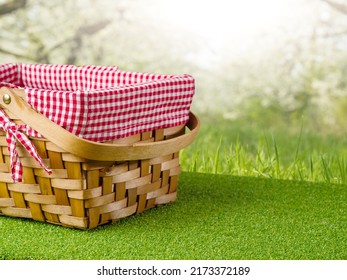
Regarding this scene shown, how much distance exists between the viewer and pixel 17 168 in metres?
2.01

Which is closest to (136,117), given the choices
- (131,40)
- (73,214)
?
(73,214)

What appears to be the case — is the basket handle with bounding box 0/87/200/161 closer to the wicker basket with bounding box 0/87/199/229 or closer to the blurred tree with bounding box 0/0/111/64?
the wicker basket with bounding box 0/87/199/229

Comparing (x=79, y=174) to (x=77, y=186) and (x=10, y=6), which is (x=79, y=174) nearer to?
(x=77, y=186)

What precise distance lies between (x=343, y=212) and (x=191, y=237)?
0.59 m

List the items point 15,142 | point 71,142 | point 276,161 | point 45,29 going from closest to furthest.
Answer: point 71,142 < point 15,142 < point 276,161 < point 45,29

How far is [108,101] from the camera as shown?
1.93 m

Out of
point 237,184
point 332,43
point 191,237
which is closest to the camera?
point 191,237

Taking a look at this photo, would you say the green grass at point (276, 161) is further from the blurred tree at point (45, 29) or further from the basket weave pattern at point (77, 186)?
the blurred tree at point (45, 29)

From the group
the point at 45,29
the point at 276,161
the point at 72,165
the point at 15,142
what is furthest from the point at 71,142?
the point at 45,29

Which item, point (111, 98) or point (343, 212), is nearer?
point (111, 98)

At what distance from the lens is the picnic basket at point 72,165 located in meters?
1.94

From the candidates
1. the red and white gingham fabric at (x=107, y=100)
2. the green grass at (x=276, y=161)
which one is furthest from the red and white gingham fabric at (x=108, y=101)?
the green grass at (x=276, y=161)

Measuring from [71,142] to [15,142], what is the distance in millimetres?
203

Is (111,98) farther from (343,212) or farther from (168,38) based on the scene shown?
(168,38)
